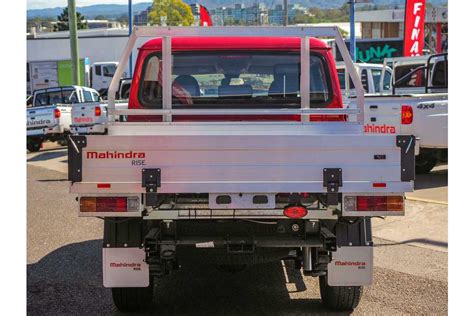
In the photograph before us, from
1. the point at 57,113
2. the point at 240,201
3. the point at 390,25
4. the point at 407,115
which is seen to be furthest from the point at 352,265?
the point at 390,25

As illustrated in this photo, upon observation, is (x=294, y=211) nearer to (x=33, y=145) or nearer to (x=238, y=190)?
(x=238, y=190)

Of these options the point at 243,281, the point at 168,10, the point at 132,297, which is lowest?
the point at 243,281

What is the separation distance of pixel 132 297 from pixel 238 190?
59.4 inches

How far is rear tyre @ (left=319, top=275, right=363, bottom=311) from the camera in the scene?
17.0 ft

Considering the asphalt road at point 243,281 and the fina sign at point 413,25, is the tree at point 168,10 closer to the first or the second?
the fina sign at point 413,25

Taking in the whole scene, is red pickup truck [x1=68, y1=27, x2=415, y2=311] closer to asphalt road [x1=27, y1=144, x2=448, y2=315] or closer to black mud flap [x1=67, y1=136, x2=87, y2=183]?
black mud flap [x1=67, y1=136, x2=87, y2=183]

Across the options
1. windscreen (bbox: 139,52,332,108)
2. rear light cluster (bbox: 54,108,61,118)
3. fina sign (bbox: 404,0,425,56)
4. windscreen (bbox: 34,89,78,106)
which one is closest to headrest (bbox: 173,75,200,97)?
windscreen (bbox: 139,52,332,108)

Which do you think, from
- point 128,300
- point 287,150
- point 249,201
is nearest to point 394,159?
point 287,150

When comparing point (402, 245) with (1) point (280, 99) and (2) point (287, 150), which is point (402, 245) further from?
(2) point (287, 150)

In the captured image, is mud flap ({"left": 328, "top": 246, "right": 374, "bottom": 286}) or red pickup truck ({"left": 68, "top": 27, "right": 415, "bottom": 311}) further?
mud flap ({"left": 328, "top": 246, "right": 374, "bottom": 286})

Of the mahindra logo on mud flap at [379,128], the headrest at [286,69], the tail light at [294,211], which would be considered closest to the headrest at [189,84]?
the headrest at [286,69]

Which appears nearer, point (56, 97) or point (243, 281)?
point (243, 281)

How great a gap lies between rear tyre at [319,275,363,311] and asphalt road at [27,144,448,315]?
108 millimetres

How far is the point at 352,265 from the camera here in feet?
15.7
